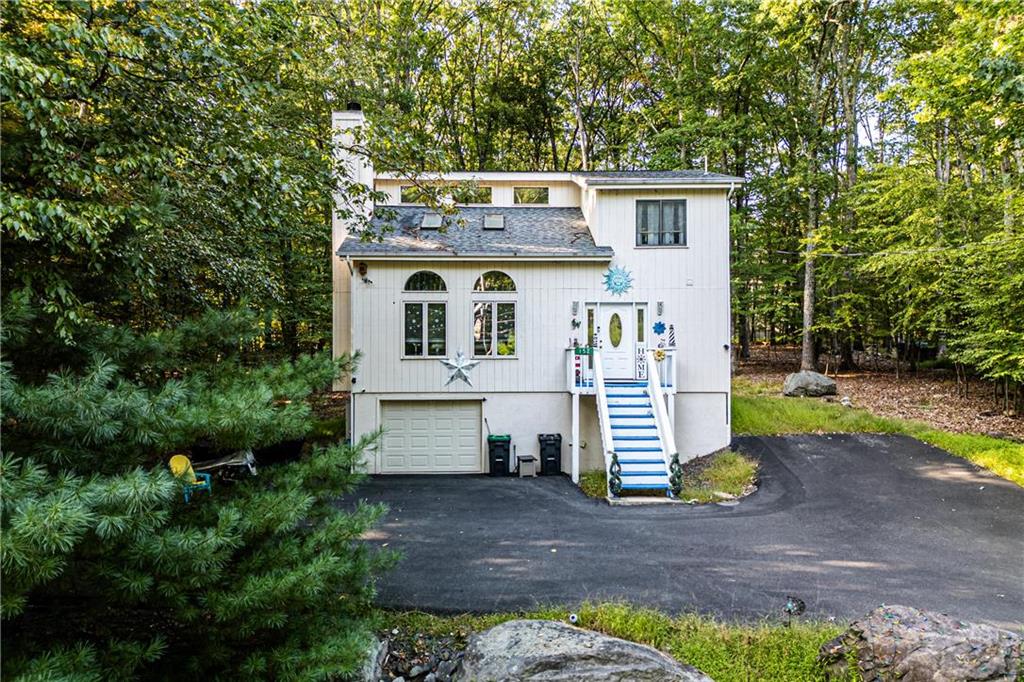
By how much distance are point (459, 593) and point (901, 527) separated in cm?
652

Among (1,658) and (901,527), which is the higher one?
(1,658)

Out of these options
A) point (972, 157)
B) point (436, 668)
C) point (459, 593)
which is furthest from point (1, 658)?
point (972, 157)

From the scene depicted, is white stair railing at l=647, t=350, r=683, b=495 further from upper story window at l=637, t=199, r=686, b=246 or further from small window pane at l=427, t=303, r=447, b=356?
small window pane at l=427, t=303, r=447, b=356

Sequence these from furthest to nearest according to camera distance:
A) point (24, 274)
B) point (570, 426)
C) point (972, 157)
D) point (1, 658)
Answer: point (972, 157)
point (570, 426)
point (24, 274)
point (1, 658)

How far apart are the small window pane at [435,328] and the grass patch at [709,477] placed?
166 inches

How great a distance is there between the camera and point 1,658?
244cm

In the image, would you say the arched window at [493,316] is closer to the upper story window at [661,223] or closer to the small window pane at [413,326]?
the small window pane at [413,326]

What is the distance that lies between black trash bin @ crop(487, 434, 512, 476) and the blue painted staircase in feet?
7.82

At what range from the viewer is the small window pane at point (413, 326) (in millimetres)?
10867

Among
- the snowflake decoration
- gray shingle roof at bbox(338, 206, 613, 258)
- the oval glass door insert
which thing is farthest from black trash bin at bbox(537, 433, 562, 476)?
gray shingle roof at bbox(338, 206, 613, 258)

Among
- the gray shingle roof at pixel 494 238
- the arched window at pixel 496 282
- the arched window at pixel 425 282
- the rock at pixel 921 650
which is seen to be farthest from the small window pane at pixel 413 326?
the rock at pixel 921 650

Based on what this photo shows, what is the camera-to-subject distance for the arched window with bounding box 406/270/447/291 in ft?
35.6

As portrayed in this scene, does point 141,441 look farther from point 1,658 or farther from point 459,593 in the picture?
point 459,593

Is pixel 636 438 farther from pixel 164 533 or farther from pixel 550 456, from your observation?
pixel 164 533
